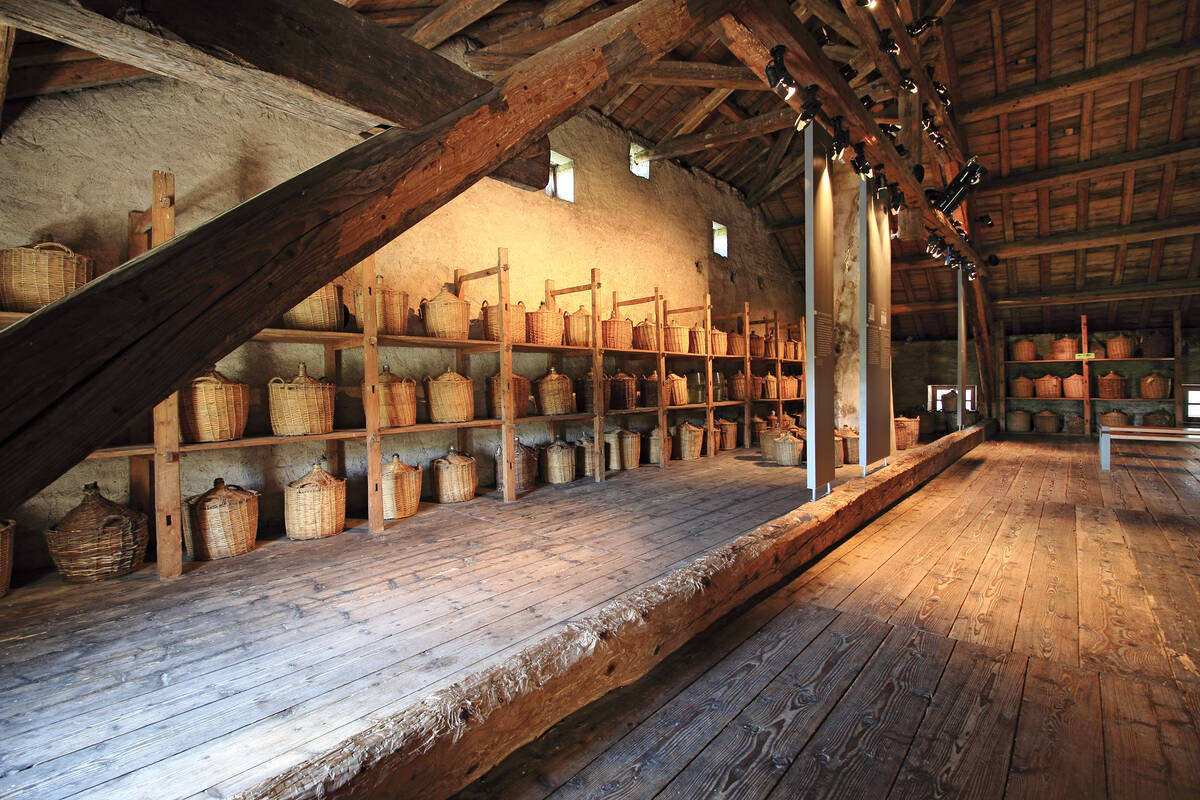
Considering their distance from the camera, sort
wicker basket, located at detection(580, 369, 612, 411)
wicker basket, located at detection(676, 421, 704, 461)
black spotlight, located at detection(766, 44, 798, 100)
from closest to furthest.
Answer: black spotlight, located at detection(766, 44, 798, 100), wicker basket, located at detection(580, 369, 612, 411), wicker basket, located at detection(676, 421, 704, 461)

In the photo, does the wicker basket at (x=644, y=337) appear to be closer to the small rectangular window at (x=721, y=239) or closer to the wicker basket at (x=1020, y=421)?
the small rectangular window at (x=721, y=239)

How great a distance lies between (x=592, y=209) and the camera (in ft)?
24.1

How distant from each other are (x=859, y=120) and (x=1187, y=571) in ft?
13.2

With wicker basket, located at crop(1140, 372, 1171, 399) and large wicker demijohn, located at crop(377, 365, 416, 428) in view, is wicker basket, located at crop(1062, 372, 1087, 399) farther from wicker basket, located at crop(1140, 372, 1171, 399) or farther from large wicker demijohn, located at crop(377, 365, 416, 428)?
large wicker demijohn, located at crop(377, 365, 416, 428)

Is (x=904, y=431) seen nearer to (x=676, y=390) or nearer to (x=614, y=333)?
(x=676, y=390)

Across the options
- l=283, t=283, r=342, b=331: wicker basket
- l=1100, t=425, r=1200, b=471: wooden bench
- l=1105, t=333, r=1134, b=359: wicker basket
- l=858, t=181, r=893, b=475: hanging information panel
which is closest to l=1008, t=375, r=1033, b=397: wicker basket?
l=1105, t=333, r=1134, b=359: wicker basket

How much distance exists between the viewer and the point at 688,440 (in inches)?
294

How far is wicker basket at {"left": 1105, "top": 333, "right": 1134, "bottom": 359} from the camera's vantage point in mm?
10703

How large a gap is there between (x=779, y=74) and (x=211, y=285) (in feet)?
12.6

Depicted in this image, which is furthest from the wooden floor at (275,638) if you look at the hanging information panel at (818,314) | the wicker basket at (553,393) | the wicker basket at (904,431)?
the wicker basket at (904,431)

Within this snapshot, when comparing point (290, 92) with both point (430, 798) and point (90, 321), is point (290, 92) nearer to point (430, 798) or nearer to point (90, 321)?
point (90, 321)

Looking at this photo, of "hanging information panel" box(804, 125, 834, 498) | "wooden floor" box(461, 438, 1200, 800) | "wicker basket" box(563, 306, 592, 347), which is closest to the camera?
"wooden floor" box(461, 438, 1200, 800)

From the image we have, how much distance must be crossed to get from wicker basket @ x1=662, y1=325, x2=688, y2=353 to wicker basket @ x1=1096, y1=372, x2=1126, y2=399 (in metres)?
9.56

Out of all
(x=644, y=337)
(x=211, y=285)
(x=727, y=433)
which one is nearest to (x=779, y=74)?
(x=644, y=337)
